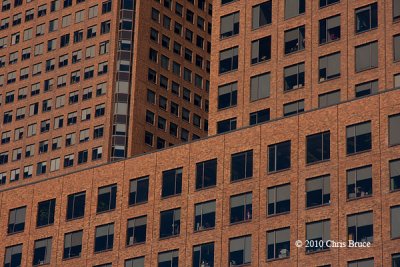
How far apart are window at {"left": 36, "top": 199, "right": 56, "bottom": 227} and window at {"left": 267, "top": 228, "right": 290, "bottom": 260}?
21.5 m

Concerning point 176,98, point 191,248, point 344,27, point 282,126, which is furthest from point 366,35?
point 176,98

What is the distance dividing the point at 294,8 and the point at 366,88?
37.7ft

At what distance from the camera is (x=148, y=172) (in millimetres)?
105188

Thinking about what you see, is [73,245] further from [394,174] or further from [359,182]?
[394,174]

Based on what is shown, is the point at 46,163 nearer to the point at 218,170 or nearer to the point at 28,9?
the point at 28,9

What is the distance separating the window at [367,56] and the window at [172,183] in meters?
18.0

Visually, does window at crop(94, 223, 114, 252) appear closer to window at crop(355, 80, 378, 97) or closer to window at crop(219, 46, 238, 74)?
window at crop(219, 46, 238, 74)

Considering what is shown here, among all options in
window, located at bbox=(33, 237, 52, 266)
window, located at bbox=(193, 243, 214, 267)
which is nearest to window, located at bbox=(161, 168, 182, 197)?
window, located at bbox=(193, 243, 214, 267)

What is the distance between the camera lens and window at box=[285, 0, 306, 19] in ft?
380

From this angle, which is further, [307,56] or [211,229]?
[307,56]

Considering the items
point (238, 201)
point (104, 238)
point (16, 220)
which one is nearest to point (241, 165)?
point (238, 201)

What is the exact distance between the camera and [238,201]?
9950cm

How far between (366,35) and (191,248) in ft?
78.9

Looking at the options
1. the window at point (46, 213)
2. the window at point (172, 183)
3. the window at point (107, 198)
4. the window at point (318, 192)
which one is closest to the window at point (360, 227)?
the window at point (318, 192)
